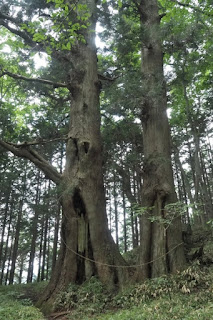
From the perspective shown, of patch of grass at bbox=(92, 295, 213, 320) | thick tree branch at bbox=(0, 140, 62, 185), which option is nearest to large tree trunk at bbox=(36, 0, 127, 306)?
thick tree branch at bbox=(0, 140, 62, 185)

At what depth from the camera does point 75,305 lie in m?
4.98

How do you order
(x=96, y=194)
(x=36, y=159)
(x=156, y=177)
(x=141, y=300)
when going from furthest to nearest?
(x=36, y=159)
(x=96, y=194)
(x=156, y=177)
(x=141, y=300)

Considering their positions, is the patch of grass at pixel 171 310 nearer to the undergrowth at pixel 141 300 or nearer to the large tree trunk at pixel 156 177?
the undergrowth at pixel 141 300

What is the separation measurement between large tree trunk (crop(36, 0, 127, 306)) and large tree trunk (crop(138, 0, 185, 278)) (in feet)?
2.78

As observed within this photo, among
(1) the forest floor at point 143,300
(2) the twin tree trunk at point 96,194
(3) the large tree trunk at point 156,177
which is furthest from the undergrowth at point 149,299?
(3) the large tree trunk at point 156,177

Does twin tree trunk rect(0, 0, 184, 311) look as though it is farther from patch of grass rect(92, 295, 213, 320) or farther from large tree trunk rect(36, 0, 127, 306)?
patch of grass rect(92, 295, 213, 320)

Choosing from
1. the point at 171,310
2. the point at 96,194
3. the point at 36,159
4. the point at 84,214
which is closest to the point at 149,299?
the point at 171,310

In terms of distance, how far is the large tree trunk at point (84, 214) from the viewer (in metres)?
5.63

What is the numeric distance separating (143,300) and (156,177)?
2618 millimetres

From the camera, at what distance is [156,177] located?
6078 millimetres

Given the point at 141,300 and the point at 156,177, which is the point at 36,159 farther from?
the point at 141,300

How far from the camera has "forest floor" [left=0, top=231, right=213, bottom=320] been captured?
3859 mm

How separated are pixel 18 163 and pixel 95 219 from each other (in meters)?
7.81

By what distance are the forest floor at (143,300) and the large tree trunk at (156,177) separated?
1.45 feet
